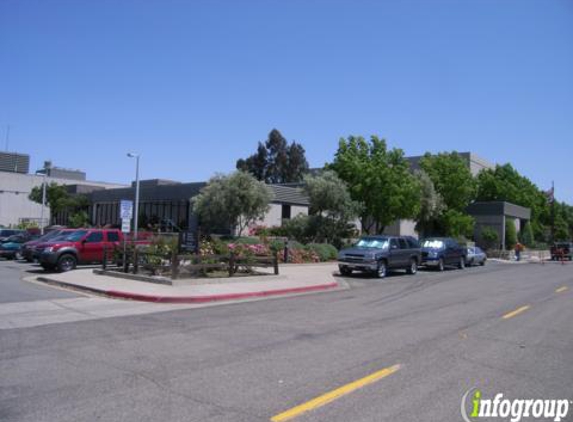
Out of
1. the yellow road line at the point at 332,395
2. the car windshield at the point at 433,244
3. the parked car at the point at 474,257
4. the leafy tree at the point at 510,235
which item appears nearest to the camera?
the yellow road line at the point at 332,395

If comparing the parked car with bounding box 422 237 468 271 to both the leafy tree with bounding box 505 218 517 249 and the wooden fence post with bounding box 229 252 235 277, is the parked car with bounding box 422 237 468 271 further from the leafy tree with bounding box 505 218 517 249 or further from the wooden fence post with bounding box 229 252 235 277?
the leafy tree with bounding box 505 218 517 249

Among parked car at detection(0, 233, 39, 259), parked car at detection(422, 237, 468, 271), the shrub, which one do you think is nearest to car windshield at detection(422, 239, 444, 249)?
parked car at detection(422, 237, 468, 271)

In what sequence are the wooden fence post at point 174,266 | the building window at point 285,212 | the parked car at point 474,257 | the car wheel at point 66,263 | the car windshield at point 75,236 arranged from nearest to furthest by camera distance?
1. the wooden fence post at point 174,266
2. the car wheel at point 66,263
3. the car windshield at point 75,236
4. the parked car at point 474,257
5. the building window at point 285,212

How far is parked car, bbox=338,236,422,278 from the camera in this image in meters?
22.5

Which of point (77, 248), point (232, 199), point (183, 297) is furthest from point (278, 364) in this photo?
point (232, 199)

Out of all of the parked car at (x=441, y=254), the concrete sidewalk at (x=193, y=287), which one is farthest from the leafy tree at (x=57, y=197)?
the parked car at (x=441, y=254)

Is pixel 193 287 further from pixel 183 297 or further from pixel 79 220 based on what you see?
pixel 79 220

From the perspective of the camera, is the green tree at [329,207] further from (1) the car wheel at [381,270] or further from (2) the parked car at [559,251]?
(2) the parked car at [559,251]

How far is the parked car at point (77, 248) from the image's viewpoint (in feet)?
67.0

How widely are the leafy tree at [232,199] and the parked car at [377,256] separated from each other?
9.79m

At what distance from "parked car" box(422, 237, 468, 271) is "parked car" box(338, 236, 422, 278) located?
13.1 feet

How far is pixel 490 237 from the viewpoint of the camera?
169 ft

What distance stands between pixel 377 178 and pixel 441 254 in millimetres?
8439

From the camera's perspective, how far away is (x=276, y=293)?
53.5ft
